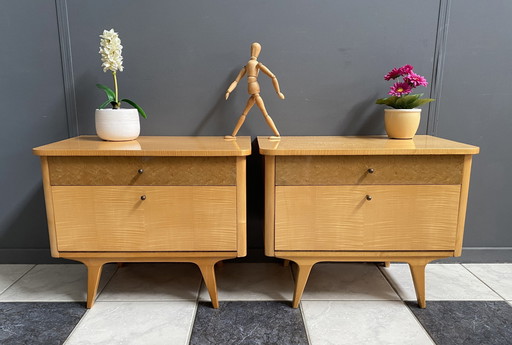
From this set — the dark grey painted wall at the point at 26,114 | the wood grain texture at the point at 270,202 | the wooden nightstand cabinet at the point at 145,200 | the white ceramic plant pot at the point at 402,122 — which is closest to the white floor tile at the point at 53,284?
the dark grey painted wall at the point at 26,114

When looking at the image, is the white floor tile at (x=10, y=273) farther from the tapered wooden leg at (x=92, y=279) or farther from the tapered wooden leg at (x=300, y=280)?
the tapered wooden leg at (x=300, y=280)

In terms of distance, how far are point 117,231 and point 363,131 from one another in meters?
1.20

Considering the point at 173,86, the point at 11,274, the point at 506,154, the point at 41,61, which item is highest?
the point at 41,61

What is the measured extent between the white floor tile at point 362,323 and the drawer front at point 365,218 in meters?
0.27

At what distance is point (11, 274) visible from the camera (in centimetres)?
172

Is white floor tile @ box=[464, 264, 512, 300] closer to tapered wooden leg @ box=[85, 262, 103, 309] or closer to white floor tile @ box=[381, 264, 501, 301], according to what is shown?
white floor tile @ box=[381, 264, 501, 301]

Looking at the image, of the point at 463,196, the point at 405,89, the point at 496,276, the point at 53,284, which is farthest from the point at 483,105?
the point at 53,284

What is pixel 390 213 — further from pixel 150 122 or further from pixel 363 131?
pixel 150 122

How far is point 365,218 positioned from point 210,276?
0.65 metres

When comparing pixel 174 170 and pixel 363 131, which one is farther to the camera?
pixel 363 131

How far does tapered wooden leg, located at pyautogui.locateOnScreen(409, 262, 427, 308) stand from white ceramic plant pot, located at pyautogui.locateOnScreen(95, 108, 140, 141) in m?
1.28

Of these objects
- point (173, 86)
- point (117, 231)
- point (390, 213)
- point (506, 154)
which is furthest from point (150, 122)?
point (506, 154)

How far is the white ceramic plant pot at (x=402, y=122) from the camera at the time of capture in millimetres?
1510

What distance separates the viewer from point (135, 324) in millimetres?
1327
